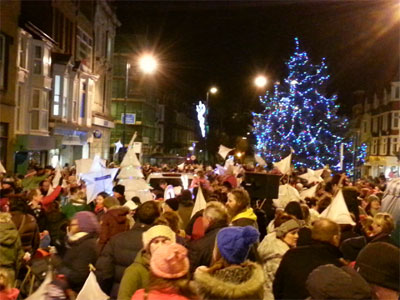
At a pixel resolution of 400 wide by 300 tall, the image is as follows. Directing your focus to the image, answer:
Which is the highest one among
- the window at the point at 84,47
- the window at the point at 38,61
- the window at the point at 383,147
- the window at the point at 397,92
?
the window at the point at 397,92

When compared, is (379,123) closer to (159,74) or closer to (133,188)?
(159,74)

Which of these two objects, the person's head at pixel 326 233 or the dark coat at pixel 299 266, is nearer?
the dark coat at pixel 299 266

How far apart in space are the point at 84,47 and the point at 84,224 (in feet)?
109

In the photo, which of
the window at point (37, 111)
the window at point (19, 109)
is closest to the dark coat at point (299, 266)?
the window at point (19, 109)

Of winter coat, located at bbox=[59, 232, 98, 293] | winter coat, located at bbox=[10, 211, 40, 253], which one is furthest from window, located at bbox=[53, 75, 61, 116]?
winter coat, located at bbox=[59, 232, 98, 293]

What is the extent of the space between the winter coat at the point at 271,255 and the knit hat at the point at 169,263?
6.57 feet

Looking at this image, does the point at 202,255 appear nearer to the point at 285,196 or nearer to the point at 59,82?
the point at 285,196

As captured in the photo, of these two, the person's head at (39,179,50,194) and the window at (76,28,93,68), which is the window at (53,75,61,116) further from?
the person's head at (39,179,50,194)

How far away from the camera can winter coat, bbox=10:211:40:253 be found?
7118 mm

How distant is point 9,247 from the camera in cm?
611

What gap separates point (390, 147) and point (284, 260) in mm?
62905

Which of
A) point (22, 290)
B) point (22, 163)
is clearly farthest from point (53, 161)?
point (22, 290)

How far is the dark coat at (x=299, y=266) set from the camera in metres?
4.80

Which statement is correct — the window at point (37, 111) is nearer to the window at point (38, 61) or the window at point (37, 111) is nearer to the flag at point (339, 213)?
the window at point (38, 61)
